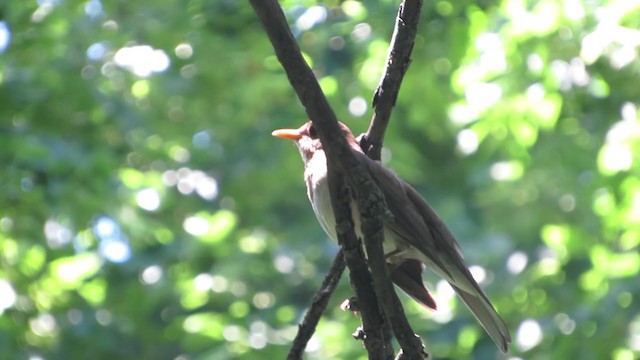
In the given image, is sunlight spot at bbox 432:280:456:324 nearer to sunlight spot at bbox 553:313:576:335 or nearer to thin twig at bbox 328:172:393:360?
sunlight spot at bbox 553:313:576:335

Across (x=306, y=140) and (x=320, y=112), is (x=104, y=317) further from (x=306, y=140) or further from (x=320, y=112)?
(x=320, y=112)

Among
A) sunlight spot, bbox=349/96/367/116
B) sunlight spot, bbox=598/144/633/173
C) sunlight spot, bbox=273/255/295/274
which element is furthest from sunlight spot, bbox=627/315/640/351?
sunlight spot, bbox=273/255/295/274

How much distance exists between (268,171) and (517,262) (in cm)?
219

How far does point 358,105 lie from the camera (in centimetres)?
866

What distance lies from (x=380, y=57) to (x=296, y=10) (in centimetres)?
139

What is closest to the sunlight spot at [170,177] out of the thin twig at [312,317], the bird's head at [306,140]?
the bird's head at [306,140]

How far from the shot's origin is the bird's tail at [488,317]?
4047 mm

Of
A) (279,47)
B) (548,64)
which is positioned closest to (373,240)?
(279,47)

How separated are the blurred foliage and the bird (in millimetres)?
2345

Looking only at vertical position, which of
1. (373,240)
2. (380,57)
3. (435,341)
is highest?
(380,57)

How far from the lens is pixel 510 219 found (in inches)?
360

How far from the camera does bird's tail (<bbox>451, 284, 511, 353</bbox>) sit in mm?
4047

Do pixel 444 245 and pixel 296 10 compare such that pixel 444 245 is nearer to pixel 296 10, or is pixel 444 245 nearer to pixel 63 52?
pixel 296 10

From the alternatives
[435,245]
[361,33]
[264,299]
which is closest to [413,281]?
[435,245]
